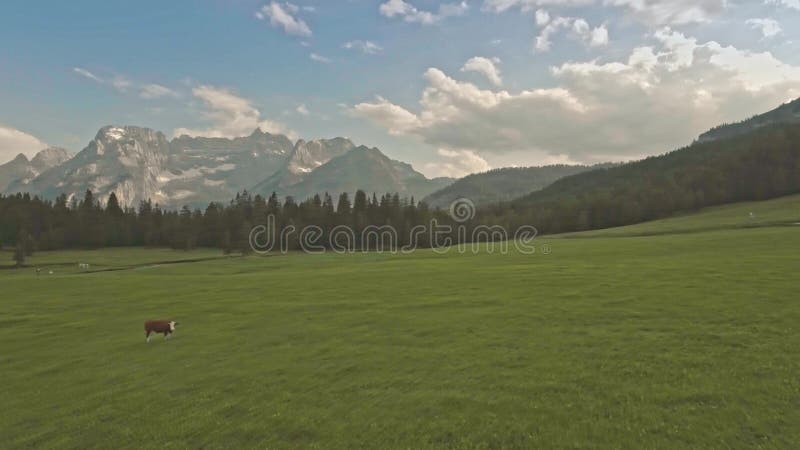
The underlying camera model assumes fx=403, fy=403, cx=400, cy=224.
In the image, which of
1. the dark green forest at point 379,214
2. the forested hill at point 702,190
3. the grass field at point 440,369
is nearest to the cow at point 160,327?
the grass field at point 440,369

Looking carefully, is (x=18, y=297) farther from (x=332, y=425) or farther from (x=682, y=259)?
(x=682, y=259)

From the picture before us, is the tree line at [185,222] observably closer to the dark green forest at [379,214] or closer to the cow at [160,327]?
the dark green forest at [379,214]

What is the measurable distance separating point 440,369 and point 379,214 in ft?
488

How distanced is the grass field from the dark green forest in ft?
375

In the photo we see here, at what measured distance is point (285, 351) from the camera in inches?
829

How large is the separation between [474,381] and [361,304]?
16861mm

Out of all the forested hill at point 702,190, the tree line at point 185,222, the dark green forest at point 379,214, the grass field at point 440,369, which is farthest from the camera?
the tree line at point 185,222

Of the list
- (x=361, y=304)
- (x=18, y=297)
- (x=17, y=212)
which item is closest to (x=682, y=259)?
(x=361, y=304)

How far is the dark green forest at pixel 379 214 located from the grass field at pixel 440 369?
114 meters

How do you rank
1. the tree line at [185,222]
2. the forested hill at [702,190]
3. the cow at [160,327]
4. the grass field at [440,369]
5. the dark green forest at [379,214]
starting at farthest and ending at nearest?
the tree line at [185,222] → the dark green forest at [379,214] → the forested hill at [702,190] → the cow at [160,327] → the grass field at [440,369]

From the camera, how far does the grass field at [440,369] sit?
40.8 ft

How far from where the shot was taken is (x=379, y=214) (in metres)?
165

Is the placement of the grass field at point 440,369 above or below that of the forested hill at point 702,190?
below

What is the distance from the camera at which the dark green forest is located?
5669 inches
